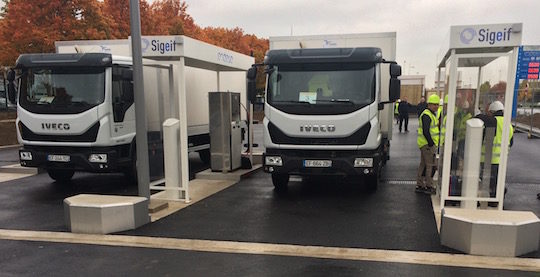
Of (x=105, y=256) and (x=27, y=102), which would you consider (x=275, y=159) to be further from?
(x=27, y=102)

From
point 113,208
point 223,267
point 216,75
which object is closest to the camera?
point 223,267

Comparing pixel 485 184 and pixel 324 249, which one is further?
pixel 485 184

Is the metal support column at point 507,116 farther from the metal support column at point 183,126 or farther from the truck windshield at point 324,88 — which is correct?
the metal support column at point 183,126

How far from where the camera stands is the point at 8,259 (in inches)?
187

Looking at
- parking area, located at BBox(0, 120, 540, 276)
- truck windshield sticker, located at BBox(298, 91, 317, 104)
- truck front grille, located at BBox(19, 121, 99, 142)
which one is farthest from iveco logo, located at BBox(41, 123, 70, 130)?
truck windshield sticker, located at BBox(298, 91, 317, 104)

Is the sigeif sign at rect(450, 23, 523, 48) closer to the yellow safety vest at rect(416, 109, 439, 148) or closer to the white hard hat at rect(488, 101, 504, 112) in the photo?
the white hard hat at rect(488, 101, 504, 112)

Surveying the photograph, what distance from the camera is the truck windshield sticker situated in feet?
22.7

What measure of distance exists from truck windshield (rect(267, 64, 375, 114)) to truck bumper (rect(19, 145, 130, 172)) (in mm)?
3261

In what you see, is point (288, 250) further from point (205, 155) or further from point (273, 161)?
point (205, 155)

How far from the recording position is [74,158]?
7758 millimetres

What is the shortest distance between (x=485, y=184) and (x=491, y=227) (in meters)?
2.00

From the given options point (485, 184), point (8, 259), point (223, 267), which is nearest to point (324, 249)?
point (223, 267)

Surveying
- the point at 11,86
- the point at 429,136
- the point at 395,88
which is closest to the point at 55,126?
the point at 11,86

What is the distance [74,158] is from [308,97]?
4.52 metres
